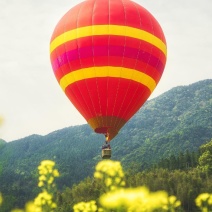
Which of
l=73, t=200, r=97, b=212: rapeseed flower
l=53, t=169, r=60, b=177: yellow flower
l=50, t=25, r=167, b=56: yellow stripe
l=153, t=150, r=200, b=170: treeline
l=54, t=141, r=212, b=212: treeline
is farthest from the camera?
l=153, t=150, r=200, b=170: treeline

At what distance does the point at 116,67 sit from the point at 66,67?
333cm

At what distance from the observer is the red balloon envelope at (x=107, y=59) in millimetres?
24547

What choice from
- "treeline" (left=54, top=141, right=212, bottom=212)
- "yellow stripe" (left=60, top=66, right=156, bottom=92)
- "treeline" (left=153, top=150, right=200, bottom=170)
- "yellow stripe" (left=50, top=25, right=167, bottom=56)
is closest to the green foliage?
"treeline" (left=54, top=141, right=212, bottom=212)

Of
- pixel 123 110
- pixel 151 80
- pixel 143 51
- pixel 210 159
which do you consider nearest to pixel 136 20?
pixel 143 51

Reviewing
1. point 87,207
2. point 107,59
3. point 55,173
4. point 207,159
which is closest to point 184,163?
point 207,159

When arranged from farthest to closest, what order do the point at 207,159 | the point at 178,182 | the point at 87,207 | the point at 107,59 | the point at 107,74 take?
the point at 178,182, the point at 207,159, the point at 107,74, the point at 107,59, the point at 87,207

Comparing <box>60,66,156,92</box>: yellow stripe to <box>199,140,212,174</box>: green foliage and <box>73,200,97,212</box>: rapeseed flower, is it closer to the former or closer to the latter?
<box>73,200,97,212</box>: rapeseed flower

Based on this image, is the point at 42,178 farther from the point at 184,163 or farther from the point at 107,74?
the point at 184,163

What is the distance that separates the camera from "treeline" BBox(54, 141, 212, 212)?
92656 millimetres

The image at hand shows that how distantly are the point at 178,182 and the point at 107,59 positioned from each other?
278 ft

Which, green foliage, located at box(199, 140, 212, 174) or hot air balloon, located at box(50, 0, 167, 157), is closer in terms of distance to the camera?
hot air balloon, located at box(50, 0, 167, 157)

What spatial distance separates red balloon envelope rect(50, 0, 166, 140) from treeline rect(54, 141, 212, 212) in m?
61.2

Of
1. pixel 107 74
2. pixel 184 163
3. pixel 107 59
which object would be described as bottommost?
pixel 184 163

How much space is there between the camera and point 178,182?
104 metres
